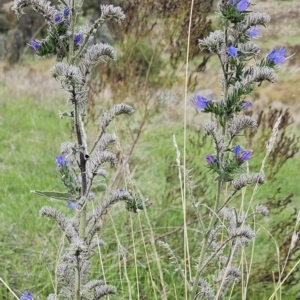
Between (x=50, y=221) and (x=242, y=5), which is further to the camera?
(x=50, y=221)

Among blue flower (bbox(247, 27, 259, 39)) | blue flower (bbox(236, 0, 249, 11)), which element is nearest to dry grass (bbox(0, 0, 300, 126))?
blue flower (bbox(247, 27, 259, 39))

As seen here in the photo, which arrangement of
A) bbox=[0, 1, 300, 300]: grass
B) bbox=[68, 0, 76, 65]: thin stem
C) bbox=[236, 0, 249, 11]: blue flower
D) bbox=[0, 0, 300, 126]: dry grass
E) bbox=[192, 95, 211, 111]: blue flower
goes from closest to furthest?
bbox=[68, 0, 76, 65]: thin stem → bbox=[236, 0, 249, 11]: blue flower → bbox=[192, 95, 211, 111]: blue flower → bbox=[0, 1, 300, 300]: grass → bbox=[0, 0, 300, 126]: dry grass

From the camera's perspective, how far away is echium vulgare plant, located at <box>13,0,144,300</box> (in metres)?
1.63

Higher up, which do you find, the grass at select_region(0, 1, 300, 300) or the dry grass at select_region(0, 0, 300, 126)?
the dry grass at select_region(0, 0, 300, 126)

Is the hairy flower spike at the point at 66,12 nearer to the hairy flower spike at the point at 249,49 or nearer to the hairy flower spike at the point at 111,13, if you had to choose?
the hairy flower spike at the point at 111,13

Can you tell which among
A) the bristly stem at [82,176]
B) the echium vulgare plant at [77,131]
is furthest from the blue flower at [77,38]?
the bristly stem at [82,176]

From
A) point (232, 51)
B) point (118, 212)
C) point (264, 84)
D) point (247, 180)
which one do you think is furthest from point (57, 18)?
point (264, 84)

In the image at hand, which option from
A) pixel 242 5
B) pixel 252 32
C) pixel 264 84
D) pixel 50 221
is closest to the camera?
pixel 242 5

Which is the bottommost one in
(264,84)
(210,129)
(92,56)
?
(210,129)

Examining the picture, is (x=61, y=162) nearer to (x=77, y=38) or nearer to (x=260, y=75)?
(x=77, y=38)

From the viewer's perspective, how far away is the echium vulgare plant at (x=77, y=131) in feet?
5.35

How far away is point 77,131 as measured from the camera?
168cm

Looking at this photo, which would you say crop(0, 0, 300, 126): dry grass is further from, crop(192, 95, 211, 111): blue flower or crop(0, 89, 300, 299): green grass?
crop(192, 95, 211, 111): blue flower

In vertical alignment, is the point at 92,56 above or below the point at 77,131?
above
